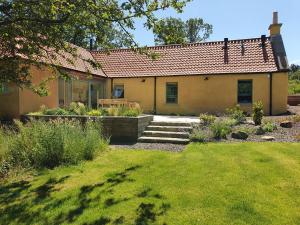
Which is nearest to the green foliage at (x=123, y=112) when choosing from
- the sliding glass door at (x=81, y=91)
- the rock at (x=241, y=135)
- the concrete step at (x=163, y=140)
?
the concrete step at (x=163, y=140)

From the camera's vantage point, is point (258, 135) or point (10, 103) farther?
point (10, 103)

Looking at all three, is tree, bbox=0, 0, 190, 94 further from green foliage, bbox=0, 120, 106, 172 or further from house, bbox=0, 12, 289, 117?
house, bbox=0, 12, 289, 117

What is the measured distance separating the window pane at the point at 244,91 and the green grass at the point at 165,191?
11.6m

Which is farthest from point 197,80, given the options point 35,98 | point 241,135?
point 35,98

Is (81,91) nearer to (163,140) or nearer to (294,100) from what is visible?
(163,140)

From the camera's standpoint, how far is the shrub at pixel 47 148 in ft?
27.3

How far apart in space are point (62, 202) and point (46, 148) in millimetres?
2975

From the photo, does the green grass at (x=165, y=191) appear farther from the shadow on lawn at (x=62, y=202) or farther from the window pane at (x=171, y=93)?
the window pane at (x=171, y=93)

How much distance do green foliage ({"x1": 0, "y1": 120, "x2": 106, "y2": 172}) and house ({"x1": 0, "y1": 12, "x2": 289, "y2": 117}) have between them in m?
8.95

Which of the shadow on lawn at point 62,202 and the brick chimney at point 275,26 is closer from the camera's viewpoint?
the shadow on lawn at point 62,202

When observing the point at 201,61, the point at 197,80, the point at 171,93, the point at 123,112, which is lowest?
the point at 123,112

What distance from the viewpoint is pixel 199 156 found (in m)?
8.92

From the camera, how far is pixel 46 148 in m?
8.45

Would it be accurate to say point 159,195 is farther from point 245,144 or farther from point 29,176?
point 245,144
